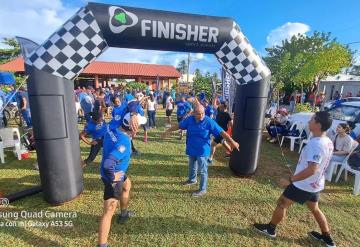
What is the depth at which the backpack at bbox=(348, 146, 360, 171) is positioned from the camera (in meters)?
5.04

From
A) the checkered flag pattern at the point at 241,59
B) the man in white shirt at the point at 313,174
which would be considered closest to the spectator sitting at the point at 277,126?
the checkered flag pattern at the point at 241,59

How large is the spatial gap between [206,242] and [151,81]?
29.4m

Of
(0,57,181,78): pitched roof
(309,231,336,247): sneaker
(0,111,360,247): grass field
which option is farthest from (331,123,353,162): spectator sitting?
(0,57,181,78): pitched roof

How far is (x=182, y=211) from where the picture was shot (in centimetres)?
401

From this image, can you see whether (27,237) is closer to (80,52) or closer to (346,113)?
(80,52)

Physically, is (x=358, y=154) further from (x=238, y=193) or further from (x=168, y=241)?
(x=168, y=241)

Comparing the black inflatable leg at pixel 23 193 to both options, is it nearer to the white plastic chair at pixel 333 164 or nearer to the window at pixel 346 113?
the white plastic chair at pixel 333 164

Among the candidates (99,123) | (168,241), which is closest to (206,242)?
(168,241)

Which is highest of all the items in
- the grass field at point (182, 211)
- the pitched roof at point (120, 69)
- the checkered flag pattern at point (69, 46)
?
the pitched roof at point (120, 69)

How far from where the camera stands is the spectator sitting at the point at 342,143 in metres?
A: 5.32

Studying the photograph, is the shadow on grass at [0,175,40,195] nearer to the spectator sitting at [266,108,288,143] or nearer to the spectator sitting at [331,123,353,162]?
the spectator sitting at [331,123,353,162]

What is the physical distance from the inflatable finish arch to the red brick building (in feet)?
70.2

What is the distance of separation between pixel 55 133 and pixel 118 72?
26038mm

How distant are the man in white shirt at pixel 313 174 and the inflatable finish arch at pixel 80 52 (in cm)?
220
